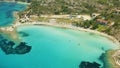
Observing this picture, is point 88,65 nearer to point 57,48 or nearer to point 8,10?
point 57,48

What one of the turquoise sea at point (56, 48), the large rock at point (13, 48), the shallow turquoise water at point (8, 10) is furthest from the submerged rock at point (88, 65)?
the shallow turquoise water at point (8, 10)

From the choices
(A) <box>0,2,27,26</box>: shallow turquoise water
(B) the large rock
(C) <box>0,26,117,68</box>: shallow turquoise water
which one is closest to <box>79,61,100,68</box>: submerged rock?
(C) <box>0,26,117,68</box>: shallow turquoise water

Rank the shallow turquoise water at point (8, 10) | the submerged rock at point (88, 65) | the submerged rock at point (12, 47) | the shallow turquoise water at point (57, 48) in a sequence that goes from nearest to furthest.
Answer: the submerged rock at point (88, 65) < the shallow turquoise water at point (57, 48) < the submerged rock at point (12, 47) < the shallow turquoise water at point (8, 10)

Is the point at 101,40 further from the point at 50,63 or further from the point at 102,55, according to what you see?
the point at 50,63

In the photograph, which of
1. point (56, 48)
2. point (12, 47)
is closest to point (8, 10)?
point (12, 47)

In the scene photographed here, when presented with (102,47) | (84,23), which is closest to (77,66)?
(102,47)

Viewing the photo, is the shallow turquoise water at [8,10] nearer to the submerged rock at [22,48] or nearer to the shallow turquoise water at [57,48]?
the shallow turquoise water at [57,48]
